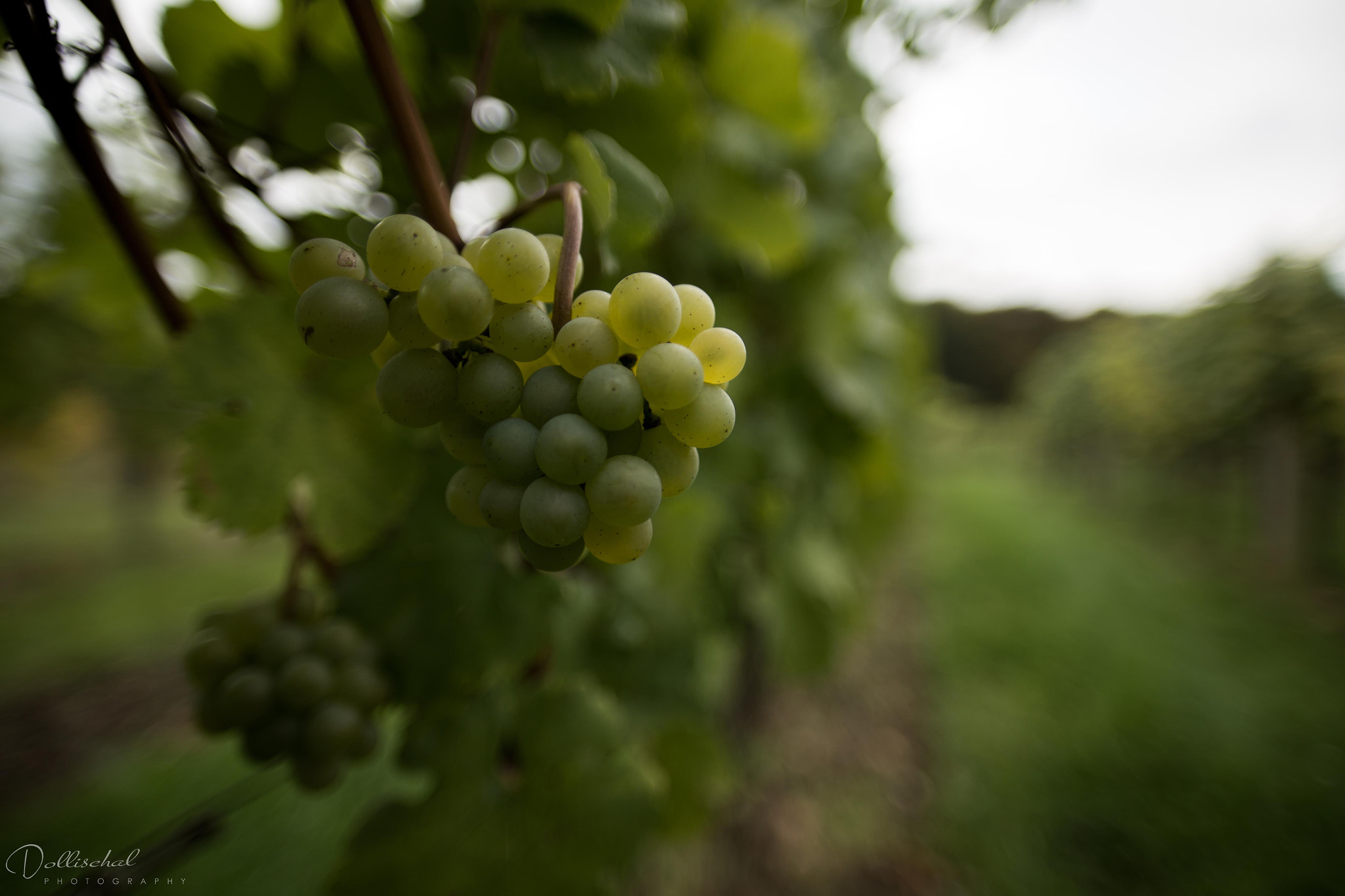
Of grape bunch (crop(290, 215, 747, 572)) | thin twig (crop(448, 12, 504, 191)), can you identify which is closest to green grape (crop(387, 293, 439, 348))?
grape bunch (crop(290, 215, 747, 572))

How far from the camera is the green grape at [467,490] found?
41 centimetres

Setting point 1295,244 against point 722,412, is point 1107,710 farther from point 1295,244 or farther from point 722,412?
point 722,412

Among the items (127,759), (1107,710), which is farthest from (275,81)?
(1107,710)

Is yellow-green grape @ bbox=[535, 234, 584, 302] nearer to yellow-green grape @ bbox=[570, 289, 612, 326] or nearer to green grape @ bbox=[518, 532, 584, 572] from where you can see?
yellow-green grape @ bbox=[570, 289, 612, 326]

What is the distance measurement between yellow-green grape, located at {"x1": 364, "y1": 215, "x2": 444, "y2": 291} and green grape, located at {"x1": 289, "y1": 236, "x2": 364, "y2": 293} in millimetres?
20

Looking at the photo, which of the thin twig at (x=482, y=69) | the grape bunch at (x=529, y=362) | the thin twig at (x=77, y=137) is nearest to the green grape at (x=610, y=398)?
the grape bunch at (x=529, y=362)

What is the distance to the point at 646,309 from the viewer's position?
14.0 inches

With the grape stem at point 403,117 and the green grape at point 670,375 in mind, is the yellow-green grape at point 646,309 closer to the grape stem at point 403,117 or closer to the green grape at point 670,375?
the green grape at point 670,375

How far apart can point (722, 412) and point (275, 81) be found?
2.77 feet

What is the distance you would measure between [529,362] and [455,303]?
68 millimetres

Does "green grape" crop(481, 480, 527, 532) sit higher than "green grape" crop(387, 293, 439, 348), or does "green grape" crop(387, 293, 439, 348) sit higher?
"green grape" crop(387, 293, 439, 348)

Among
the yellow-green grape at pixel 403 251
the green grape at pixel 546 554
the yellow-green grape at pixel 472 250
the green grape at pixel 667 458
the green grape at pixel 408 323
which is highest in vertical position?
the yellow-green grape at pixel 472 250

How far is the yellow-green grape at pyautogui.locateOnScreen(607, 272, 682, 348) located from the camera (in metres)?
0.36

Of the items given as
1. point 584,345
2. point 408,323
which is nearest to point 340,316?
point 408,323
